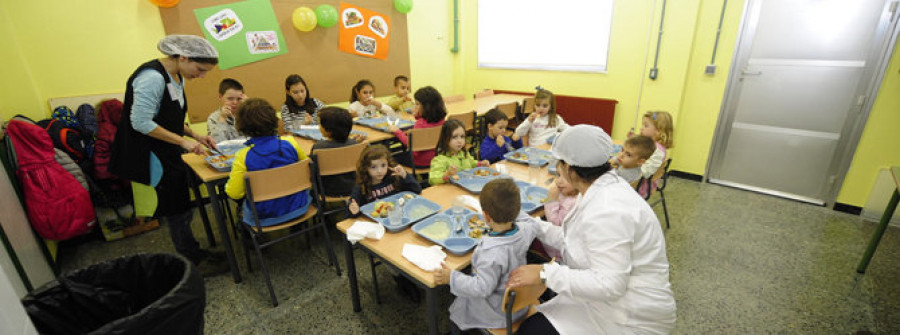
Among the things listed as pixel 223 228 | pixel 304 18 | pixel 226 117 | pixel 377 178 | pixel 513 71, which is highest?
pixel 304 18

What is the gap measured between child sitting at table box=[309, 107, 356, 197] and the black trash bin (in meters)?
1.35

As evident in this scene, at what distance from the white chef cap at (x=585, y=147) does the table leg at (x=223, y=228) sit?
6.76ft

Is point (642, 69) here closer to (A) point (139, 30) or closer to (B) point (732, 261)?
(B) point (732, 261)

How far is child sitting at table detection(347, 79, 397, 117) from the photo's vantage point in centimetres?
407

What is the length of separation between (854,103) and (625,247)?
3.87m

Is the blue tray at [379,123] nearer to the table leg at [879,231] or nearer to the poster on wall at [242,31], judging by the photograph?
the poster on wall at [242,31]

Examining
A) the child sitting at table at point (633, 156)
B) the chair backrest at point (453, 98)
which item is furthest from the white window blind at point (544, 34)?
the child sitting at table at point (633, 156)

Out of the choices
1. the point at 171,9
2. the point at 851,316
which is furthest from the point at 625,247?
the point at 171,9

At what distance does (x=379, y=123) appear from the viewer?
3600 millimetres

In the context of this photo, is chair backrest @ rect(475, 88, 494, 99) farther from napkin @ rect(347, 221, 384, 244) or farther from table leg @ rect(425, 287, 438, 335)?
table leg @ rect(425, 287, 438, 335)

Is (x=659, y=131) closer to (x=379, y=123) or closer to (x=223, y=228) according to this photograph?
(x=379, y=123)

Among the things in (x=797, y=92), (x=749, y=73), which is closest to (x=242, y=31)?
(x=749, y=73)

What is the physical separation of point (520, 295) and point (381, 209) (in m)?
0.84

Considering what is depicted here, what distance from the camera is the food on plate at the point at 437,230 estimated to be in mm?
1684
